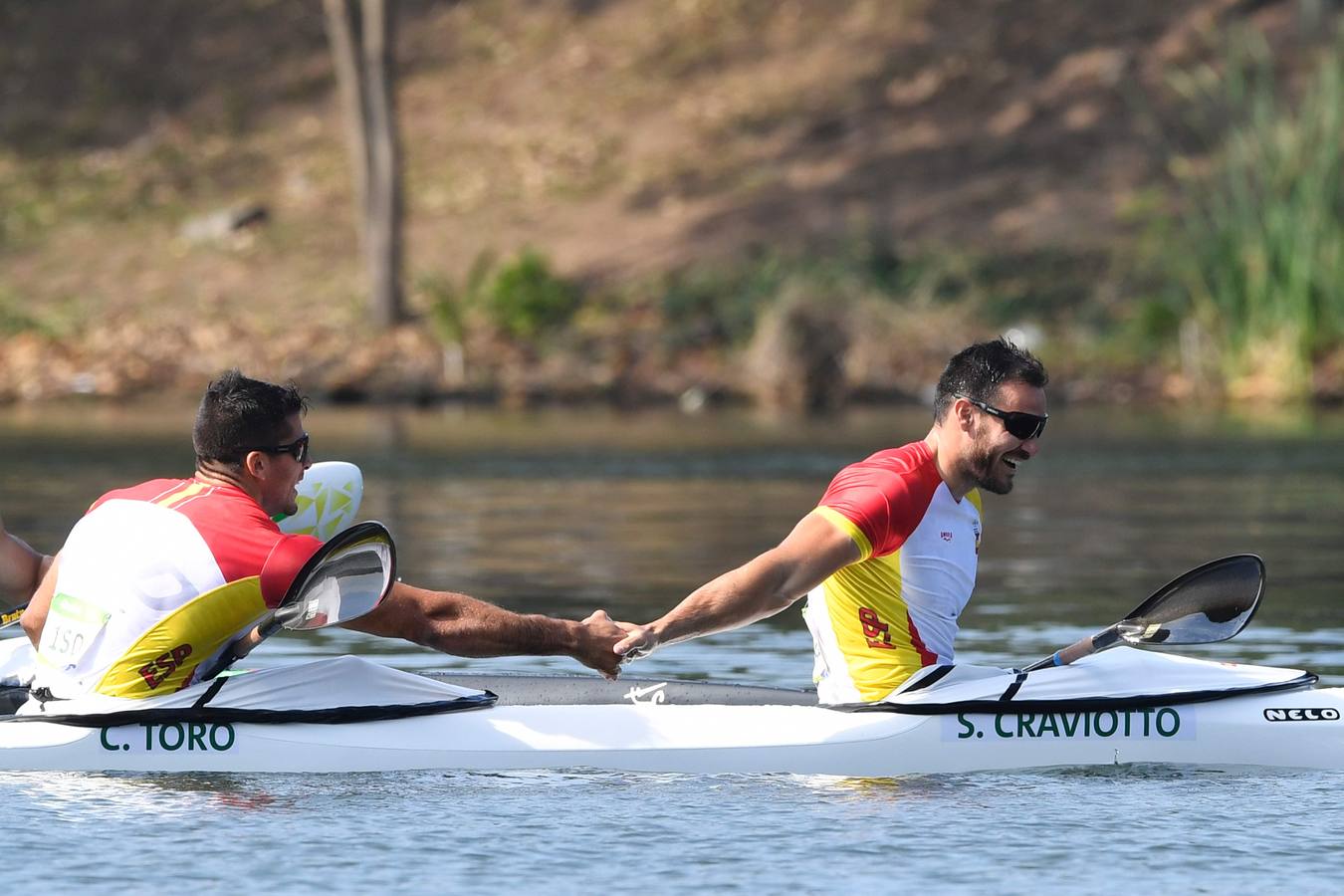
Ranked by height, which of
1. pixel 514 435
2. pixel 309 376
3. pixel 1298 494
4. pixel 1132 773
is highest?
pixel 309 376

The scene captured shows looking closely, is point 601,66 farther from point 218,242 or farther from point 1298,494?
point 1298,494

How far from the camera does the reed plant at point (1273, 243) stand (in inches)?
1240

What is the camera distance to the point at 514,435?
29.5 m

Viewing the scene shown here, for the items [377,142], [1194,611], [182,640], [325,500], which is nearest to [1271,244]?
[377,142]

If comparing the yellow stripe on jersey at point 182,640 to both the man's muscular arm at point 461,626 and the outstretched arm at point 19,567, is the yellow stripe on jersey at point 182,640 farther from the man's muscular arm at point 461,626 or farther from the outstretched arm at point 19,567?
the outstretched arm at point 19,567

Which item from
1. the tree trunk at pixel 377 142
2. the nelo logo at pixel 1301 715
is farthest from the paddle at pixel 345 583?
the tree trunk at pixel 377 142

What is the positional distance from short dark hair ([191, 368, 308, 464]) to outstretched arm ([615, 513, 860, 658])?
1.52m

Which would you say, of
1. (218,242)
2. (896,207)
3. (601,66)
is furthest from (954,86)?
(218,242)

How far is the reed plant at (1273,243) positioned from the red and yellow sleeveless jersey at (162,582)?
79.9 feet

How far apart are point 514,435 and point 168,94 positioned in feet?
87.5

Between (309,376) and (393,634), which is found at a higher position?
(309,376)

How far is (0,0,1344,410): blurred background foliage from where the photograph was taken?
35906mm

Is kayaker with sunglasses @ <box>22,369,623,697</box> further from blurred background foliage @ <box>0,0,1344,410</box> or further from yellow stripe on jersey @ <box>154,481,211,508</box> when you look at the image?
blurred background foliage @ <box>0,0,1344,410</box>

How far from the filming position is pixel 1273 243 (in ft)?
105
